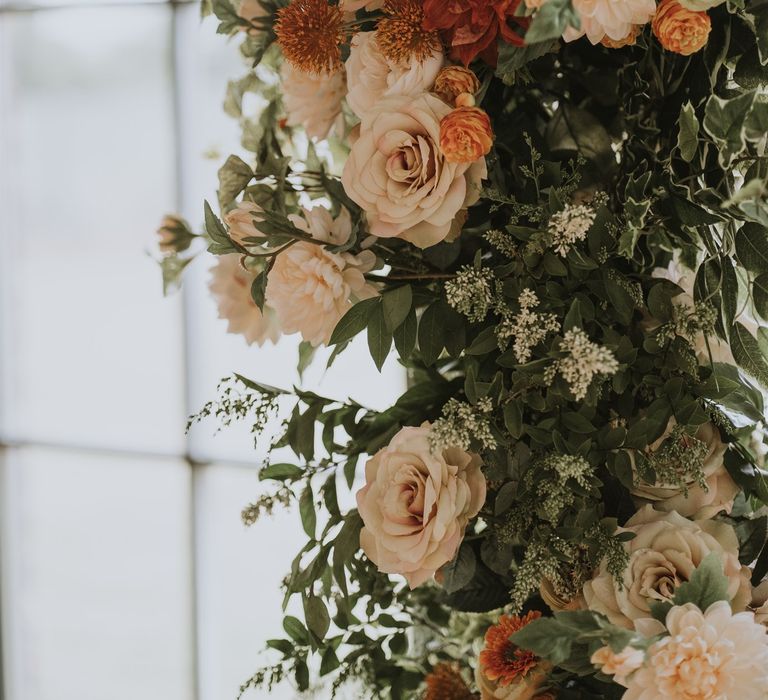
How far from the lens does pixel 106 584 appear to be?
134 centimetres

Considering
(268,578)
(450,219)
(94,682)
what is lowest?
(94,682)

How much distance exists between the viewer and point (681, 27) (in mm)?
541

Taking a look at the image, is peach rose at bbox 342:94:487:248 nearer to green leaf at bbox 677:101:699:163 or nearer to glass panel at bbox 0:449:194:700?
green leaf at bbox 677:101:699:163

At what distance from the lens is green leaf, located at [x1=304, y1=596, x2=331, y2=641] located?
722mm

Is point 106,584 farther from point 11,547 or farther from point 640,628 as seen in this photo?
point 640,628

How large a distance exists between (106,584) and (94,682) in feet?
0.54

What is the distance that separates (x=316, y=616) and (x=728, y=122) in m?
0.49

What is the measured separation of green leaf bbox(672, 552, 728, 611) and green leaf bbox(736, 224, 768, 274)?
196 mm

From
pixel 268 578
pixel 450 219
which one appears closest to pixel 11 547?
pixel 268 578

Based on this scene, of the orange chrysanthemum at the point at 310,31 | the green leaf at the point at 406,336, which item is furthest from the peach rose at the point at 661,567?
the orange chrysanthemum at the point at 310,31

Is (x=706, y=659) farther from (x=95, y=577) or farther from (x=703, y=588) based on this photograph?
(x=95, y=577)

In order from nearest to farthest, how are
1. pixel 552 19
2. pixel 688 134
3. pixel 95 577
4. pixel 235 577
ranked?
1. pixel 552 19
2. pixel 688 134
3. pixel 235 577
4. pixel 95 577

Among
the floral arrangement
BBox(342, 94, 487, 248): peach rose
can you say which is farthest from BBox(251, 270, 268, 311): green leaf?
BBox(342, 94, 487, 248): peach rose

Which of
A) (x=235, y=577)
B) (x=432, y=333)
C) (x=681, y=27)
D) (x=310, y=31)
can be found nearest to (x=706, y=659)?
(x=432, y=333)
